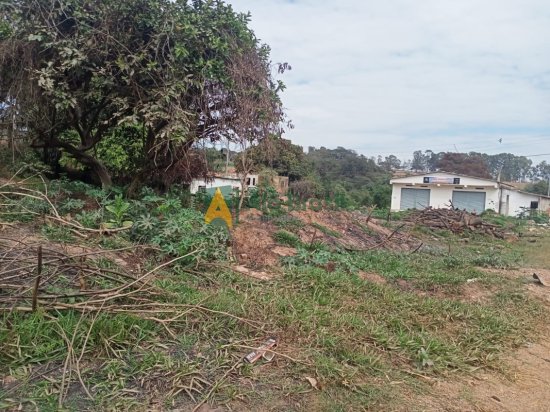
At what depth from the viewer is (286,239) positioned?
6812 millimetres

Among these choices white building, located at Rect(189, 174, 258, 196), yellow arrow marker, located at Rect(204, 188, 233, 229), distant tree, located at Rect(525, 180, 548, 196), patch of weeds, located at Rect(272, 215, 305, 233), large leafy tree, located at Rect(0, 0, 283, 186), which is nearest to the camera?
yellow arrow marker, located at Rect(204, 188, 233, 229)

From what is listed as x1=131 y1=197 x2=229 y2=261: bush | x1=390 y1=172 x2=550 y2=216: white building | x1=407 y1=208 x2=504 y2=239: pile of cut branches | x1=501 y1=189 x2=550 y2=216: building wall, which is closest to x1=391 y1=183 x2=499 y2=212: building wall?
x1=390 y1=172 x2=550 y2=216: white building

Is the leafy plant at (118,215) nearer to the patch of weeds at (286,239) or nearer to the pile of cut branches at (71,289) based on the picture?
the pile of cut branches at (71,289)

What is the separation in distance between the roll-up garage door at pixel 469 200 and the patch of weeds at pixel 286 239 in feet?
92.3

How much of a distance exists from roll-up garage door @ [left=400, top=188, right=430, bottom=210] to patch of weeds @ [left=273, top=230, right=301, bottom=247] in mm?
27217

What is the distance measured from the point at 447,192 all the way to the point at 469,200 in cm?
169

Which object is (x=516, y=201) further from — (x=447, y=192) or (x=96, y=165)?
(x=96, y=165)

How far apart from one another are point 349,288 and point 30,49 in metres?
5.93

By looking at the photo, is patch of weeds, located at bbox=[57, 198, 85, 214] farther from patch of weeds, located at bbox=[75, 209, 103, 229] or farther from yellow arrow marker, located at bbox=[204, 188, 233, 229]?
yellow arrow marker, located at bbox=[204, 188, 233, 229]

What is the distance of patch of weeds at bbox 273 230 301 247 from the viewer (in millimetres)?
6762

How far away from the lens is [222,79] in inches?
271

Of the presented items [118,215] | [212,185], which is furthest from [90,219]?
[212,185]

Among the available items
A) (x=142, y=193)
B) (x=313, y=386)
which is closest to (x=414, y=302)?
(x=313, y=386)

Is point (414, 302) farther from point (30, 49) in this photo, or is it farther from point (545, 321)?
point (30, 49)
